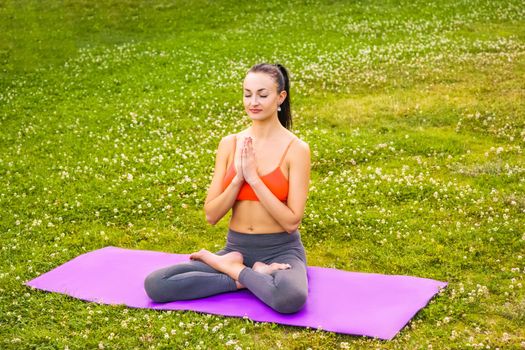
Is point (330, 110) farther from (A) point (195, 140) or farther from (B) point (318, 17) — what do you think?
(B) point (318, 17)

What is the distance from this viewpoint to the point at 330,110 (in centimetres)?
1650

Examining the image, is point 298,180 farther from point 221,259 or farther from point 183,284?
point 183,284

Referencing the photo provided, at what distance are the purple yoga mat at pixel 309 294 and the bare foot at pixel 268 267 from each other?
315mm

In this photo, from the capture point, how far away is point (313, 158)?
13539mm

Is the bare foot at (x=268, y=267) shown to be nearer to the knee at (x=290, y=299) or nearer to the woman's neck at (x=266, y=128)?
the knee at (x=290, y=299)

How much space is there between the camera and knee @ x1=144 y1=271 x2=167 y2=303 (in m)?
8.12

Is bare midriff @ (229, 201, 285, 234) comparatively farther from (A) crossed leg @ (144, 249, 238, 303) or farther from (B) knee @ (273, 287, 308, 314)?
(B) knee @ (273, 287, 308, 314)

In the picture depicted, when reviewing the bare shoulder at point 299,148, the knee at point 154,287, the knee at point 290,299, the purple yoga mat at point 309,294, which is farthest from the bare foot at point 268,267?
the bare shoulder at point 299,148

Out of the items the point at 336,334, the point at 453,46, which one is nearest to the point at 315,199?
the point at 336,334

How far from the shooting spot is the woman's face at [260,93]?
821cm

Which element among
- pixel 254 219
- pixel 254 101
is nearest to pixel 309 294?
pixel 254 219

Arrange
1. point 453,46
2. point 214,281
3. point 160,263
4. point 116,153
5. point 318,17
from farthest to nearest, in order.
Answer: point 318,17
point 453,46
point 116,153
point 160,263
point 214,281

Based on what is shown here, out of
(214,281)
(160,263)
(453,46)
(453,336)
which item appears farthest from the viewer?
(453,46)

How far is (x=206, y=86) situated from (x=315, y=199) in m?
8.07
